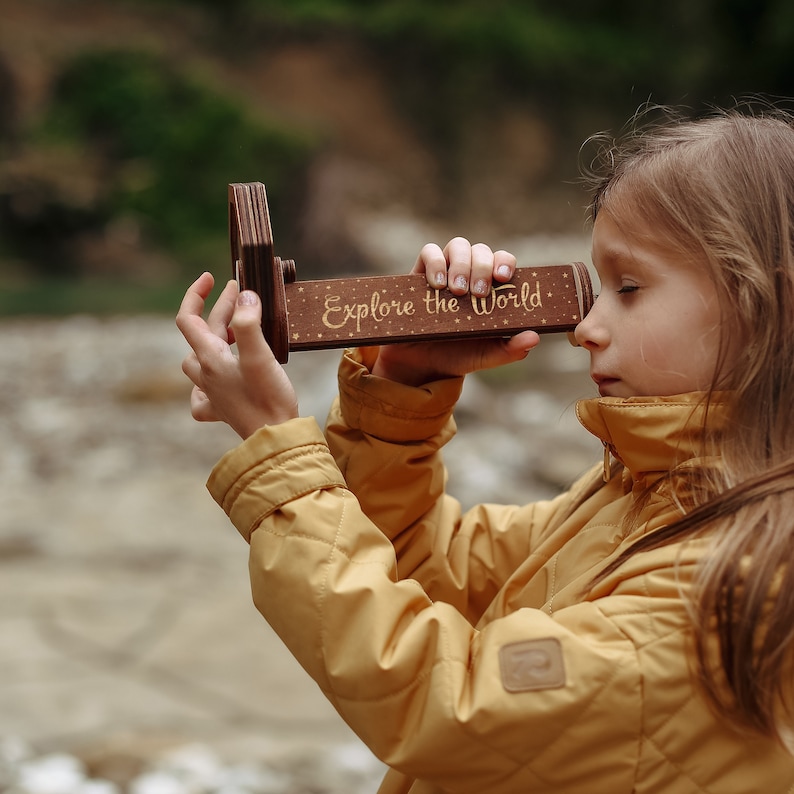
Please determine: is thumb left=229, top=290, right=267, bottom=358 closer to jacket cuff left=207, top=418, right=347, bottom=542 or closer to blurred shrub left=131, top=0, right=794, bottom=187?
jacket cuff left=207, top=418, right=347, bottom=542

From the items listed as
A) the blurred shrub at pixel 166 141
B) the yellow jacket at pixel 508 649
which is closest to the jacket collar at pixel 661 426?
the yellow jacket at pixel 508 649

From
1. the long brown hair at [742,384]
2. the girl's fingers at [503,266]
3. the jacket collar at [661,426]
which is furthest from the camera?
the girl's fingers at [503,266]

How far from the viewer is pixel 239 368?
3.61 ft

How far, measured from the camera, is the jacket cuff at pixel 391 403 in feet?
4.38

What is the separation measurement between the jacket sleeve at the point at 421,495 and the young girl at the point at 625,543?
0.15m

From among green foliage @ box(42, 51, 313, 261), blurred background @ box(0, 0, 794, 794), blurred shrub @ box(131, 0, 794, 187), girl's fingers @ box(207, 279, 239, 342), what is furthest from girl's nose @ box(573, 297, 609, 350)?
blurred shrub @ box(131, 0, 794, 187)

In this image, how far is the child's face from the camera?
3.53ft

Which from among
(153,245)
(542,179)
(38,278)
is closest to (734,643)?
(38,278)

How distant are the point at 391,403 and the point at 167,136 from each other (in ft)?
45.0

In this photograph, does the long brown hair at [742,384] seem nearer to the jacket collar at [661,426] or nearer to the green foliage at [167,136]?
the jacket collar at [661,426]

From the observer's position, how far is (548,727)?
3.14 feet

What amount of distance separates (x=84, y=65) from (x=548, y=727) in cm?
1482

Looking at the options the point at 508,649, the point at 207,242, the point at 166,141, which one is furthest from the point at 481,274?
the point at 166,141

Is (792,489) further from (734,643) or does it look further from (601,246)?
(601,246)
